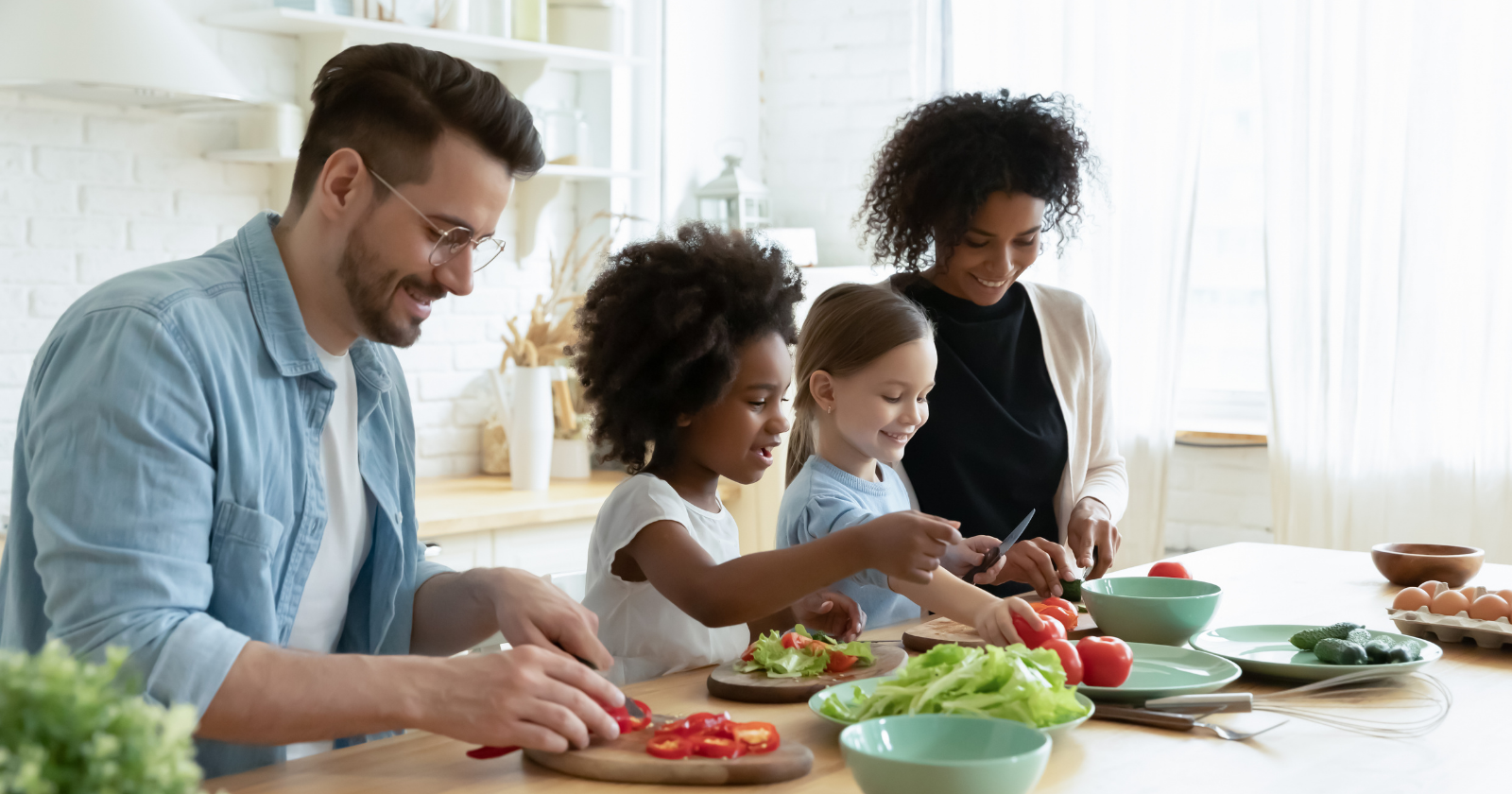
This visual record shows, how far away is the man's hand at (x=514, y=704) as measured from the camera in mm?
1074

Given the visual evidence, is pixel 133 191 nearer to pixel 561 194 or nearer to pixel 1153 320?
pixel 561 194

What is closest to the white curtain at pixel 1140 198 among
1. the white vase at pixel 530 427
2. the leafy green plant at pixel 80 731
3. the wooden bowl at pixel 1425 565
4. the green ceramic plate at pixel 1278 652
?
the white vase at pixel 530 427

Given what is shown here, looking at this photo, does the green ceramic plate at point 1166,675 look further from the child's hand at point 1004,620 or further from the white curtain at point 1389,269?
the white curtain at point 1389,269

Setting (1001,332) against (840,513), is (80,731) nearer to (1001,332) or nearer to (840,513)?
(840,513)

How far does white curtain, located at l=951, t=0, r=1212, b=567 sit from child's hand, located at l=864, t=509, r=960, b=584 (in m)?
2.56

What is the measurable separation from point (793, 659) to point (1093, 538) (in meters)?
0.81

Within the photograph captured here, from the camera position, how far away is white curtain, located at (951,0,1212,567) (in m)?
3.70

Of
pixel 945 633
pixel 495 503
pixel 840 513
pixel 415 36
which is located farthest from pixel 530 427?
pixel 945 633

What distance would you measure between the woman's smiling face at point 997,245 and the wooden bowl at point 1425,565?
70 cm

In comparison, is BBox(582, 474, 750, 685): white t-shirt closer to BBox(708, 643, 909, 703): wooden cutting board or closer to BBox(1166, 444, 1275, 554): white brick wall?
BBox(708, 643, 909, 703): wooden cutting board

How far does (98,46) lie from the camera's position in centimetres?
259

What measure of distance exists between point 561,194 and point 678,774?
10.5 feet

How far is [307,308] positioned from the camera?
4.69ft

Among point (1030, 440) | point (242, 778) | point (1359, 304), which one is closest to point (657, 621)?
point (242, 778)
